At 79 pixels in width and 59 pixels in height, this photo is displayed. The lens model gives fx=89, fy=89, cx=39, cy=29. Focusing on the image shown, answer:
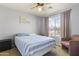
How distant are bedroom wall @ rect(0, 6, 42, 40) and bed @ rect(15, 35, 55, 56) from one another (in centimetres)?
12

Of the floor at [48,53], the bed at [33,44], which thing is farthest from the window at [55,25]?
the floor at [48,53]

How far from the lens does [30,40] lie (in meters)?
1.42

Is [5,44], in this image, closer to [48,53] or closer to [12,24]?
[12,24]

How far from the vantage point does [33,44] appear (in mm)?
1401

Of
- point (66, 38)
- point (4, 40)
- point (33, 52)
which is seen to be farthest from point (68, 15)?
point (4, 40)

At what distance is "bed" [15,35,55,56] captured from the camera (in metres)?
1.39

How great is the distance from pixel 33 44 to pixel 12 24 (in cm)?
48

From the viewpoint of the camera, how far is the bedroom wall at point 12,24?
4.65ft

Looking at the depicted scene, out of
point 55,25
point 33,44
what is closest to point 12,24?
point 33,44

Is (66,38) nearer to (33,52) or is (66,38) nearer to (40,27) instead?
(40,27)

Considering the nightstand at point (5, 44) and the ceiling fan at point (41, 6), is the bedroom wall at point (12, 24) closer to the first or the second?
the nightstand at point (5, 44)

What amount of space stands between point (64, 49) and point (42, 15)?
2.26 ft

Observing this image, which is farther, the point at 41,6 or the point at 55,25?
the point at 55,25

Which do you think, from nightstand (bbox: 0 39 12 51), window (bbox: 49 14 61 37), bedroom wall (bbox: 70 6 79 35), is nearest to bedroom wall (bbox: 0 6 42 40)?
nightstand (bbox: 0 39 12 51)
